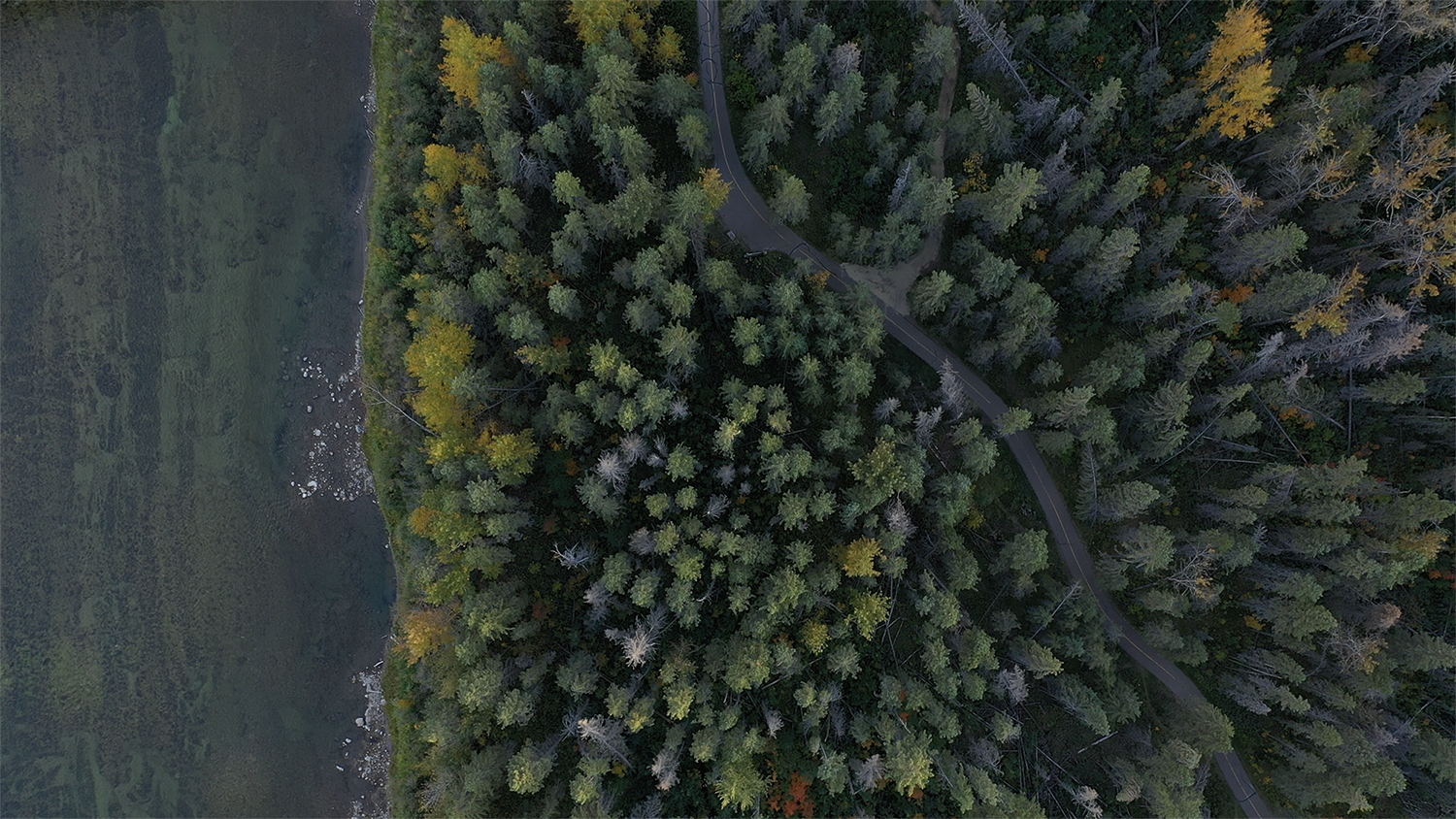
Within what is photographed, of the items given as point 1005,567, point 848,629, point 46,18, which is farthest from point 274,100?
point 1005,567

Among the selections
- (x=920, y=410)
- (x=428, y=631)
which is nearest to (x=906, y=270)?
(x=920, y=410)

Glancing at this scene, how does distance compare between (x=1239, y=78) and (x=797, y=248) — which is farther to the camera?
(x=797, y=248)

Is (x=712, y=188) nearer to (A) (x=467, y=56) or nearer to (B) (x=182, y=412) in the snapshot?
(A) (x=467, y=56)

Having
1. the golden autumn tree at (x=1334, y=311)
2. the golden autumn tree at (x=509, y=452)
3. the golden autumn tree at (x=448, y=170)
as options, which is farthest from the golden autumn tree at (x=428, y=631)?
the golden autumn tree at (x=1334, y=311)

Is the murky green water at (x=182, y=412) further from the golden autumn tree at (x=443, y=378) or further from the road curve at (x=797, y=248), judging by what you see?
the road curve at (x=797, y=248)

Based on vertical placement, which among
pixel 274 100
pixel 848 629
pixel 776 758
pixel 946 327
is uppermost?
pixel 274 100

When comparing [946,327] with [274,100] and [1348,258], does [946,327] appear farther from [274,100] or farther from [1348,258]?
[274,100]
